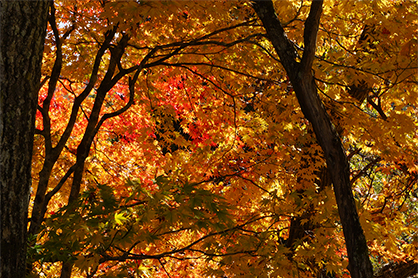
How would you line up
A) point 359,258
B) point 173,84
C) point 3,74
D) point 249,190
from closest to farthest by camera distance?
1. point 3,74
2. point 359,258
3. point 249,190
4. point 173,84

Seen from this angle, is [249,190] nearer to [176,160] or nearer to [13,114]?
[176,160]

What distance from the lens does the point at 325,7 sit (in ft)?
17.5

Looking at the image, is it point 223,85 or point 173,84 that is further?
point 173,84

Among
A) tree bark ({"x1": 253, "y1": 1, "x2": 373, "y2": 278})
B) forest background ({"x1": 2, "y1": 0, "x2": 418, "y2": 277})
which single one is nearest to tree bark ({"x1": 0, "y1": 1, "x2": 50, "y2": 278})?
forest background ({"x1": 2, "y1": 0, "x2": 418, "y2": 277})

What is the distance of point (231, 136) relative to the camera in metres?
6.50

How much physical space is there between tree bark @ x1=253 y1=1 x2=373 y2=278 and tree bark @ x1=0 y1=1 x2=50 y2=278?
2.11 metres

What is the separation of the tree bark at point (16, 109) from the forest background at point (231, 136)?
0.06 m

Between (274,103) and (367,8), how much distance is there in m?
1.80

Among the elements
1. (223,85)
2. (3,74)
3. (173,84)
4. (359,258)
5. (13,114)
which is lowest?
(359,258)

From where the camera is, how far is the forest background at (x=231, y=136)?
3324mm

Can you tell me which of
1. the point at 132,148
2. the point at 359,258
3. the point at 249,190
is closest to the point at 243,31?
the point at 249,190

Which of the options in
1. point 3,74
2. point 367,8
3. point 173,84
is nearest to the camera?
point 3,74

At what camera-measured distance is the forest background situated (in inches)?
131

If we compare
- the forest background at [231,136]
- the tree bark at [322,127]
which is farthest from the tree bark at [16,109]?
the tree bark at [322,127]
